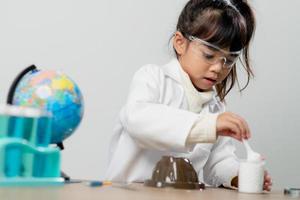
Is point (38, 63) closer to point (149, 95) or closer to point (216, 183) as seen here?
point (149, 95)

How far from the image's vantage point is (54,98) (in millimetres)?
1081

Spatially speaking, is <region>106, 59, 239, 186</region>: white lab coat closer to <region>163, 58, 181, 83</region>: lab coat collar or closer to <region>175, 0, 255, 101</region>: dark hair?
<region>163, 58, 181, 83</region>: lab coat collar

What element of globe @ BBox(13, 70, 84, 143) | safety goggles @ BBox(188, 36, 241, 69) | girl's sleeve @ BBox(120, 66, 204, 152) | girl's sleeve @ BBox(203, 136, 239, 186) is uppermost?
safety goggles @ BBox(188, 36, 241, 69)

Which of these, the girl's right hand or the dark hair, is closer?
the girl's right hand

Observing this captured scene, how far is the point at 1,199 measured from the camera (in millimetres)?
750

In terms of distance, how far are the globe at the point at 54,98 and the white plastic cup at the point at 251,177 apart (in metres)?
0.42

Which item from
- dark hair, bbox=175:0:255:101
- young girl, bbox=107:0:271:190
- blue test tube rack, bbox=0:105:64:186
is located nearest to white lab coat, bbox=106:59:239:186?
young girl, bbox=107:0:271:190

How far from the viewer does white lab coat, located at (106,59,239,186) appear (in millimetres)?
1371

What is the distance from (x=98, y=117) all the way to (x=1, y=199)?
1.31m

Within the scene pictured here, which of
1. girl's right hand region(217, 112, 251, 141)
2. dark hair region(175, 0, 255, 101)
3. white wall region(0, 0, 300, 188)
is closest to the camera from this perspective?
girl's right hand region(217, 112, 251, 141)

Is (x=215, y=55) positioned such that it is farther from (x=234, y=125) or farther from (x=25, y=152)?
(x=25, y=152)

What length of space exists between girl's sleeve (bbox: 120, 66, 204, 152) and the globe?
281mm

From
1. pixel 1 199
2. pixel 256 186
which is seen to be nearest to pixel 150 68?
pixel 256 186

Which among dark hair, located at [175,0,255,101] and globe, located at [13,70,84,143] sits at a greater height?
dark hair, located at [175,0,255,101]
